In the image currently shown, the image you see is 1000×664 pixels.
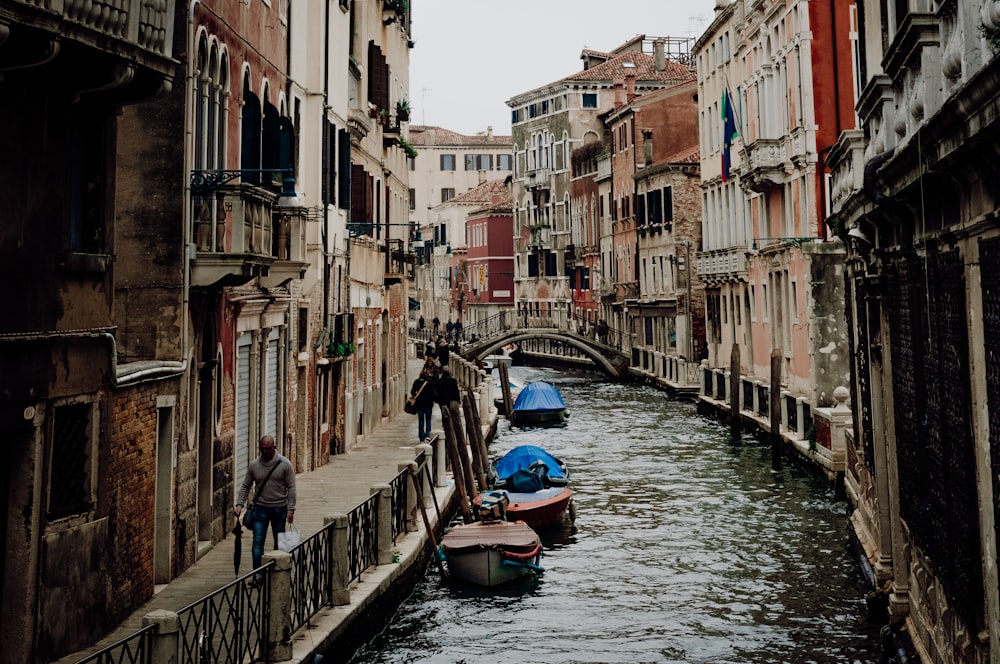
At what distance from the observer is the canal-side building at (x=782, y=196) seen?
27.0 m

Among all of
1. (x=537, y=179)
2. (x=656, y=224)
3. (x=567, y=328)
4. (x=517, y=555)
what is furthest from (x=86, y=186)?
(x=537, y=179)

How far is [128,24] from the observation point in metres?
8.47

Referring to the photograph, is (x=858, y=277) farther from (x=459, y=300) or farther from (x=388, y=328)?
(x=459, y=300)

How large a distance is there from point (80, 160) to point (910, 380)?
251 inches

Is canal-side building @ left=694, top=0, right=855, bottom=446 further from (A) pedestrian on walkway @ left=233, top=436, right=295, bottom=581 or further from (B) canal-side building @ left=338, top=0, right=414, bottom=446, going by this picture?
(A) pedestrian on walkway @ left=233, top=436, right=295, bottom=581

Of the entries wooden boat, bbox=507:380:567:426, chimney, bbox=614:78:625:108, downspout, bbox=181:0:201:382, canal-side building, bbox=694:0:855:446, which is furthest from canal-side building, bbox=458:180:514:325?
downspout, bbox=181:0:201:382

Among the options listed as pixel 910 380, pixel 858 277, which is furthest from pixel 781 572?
pixel 910 380

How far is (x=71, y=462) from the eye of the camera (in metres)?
9.24

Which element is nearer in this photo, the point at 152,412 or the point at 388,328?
the point at 152,412

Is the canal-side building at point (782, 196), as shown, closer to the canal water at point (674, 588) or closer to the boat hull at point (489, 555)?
the canal water at point (674, 588)

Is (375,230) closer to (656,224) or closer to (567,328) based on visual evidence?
(656,224)

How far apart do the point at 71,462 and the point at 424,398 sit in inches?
504

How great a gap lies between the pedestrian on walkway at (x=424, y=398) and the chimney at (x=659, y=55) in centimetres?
4069

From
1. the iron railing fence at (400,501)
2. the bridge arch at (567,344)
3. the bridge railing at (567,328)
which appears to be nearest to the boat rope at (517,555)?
the iron railing fence at (400,501)
